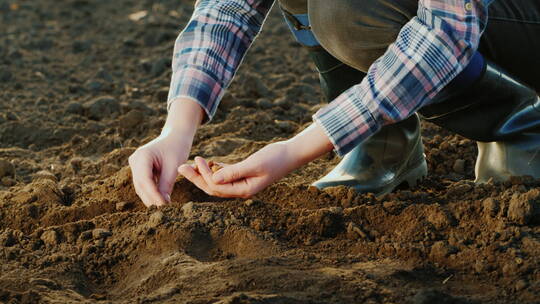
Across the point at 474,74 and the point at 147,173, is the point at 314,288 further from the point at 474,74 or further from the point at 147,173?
the point at 474,74

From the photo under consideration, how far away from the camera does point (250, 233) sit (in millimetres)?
2436

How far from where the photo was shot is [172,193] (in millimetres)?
2865

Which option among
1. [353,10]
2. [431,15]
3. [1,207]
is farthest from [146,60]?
[431,15]

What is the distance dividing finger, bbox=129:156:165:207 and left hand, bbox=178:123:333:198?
0.11 meters

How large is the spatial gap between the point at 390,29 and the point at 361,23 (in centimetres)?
10

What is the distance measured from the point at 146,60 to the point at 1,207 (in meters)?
2.47

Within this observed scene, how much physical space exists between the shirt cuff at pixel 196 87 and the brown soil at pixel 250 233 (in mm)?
303

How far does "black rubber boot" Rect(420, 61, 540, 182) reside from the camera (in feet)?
8.97

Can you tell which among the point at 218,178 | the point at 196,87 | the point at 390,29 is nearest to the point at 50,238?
the point at 218,178

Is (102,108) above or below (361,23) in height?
below

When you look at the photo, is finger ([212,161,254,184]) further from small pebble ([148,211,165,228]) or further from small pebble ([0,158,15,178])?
small pebble ([0,158,15,178])

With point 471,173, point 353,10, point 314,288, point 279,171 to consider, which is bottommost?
point 471,173

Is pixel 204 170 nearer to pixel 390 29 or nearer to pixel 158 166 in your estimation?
pixel 158 166

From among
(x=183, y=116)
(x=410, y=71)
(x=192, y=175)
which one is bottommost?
(x=192, y=175)
